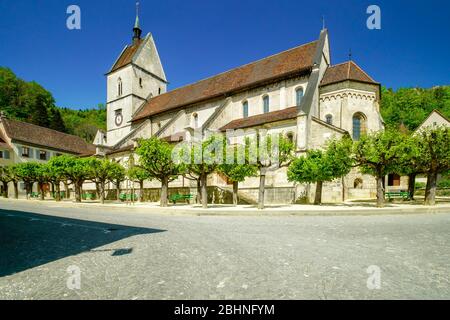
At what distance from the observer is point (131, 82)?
40875 mm

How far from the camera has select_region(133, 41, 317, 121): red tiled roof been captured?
28.6 metres

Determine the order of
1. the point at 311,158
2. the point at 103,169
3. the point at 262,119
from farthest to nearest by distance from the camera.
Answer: the point at 103,169
the point at 262,119
the point at 311,158

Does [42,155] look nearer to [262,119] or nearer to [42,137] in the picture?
[42,137]

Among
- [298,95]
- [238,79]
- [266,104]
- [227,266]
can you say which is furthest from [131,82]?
[227,266]

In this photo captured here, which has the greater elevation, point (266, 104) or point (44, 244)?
point (266, 104)

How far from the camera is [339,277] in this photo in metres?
4.09

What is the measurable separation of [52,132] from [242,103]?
4321 centimetres

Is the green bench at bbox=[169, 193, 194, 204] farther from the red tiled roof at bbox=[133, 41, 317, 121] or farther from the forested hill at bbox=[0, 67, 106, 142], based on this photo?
the forested hill at bbox=[0, 67, 106, 142]

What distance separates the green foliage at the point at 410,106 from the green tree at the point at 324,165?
50.2 meters

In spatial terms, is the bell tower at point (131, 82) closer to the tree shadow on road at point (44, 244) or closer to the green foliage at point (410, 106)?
the tree shadow on road at point (44, 244)

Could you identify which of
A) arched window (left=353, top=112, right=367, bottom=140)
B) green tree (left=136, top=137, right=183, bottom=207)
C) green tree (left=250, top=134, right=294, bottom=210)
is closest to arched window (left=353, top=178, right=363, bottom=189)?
arched window (left=353, top=112, right=367, bottom=140)

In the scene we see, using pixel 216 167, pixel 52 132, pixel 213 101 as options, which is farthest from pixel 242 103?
pixel 52 132

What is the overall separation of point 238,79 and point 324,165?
720 inches

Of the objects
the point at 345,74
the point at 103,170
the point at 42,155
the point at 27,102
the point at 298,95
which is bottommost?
the point at 103,170
